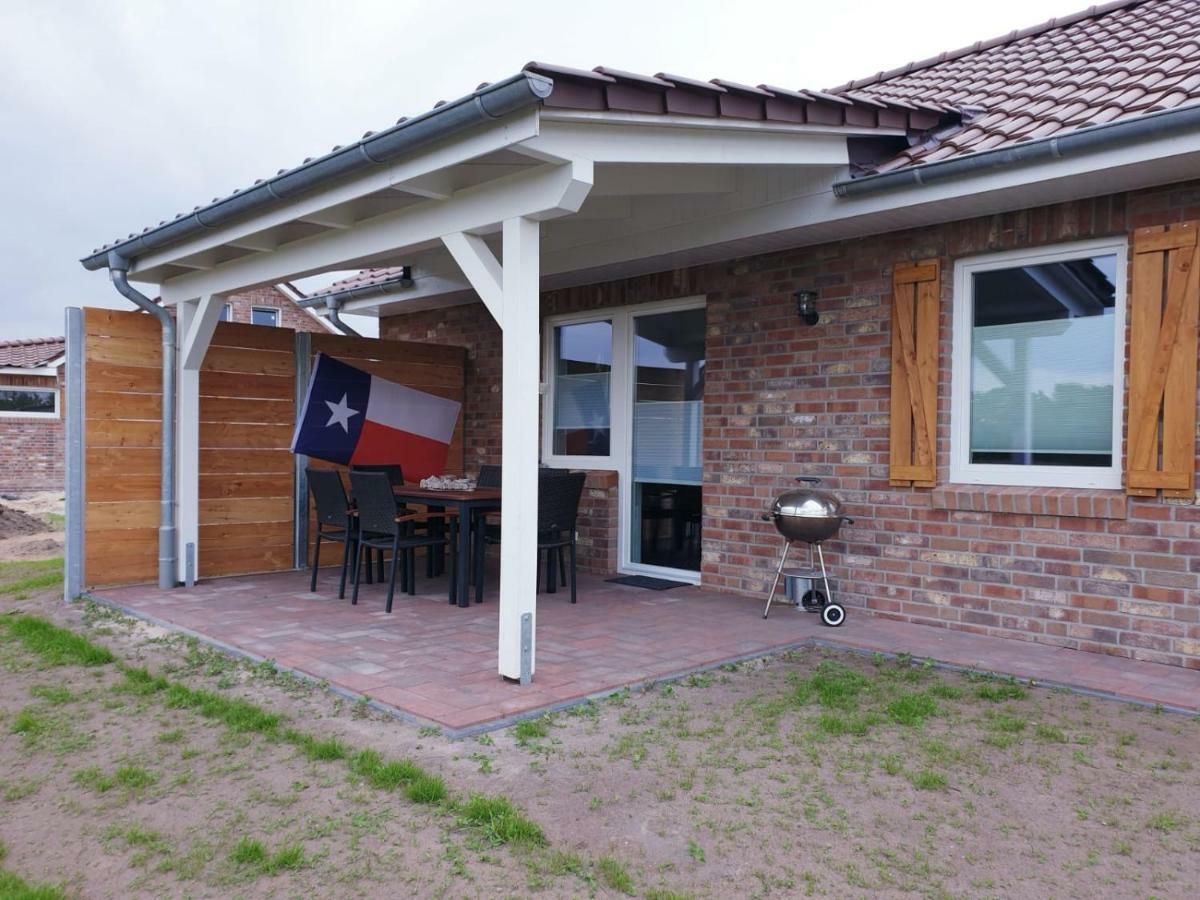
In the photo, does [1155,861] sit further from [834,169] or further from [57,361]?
[57,361]

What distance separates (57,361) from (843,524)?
2269 centimetres

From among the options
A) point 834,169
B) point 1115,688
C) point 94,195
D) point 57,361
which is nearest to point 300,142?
point 94,195

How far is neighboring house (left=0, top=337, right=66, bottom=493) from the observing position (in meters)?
21.2

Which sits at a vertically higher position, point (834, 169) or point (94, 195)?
point (94, 195)

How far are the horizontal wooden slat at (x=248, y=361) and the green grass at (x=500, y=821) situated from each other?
5521 mm

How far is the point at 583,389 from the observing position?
8266 millimetres

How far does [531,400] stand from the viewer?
166 inches

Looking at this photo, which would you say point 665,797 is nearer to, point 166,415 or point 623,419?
point 623,419

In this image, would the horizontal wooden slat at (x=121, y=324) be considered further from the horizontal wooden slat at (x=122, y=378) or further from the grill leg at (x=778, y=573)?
the grill leg at (x=778, y=573)

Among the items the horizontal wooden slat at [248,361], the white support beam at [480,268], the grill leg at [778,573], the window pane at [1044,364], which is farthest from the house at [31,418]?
the window pane at [1044,364]

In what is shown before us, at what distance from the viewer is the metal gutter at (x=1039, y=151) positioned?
4.10 m

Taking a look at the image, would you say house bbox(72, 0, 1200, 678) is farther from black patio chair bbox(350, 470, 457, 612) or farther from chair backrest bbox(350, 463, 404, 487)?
chair backrest bbox(350, 463, 404, 487)

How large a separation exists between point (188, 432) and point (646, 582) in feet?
12.6

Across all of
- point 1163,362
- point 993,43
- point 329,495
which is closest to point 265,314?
point 329,495
